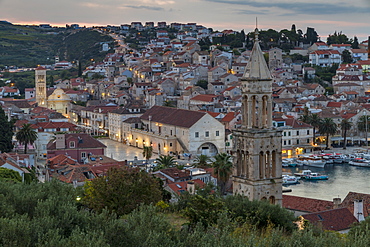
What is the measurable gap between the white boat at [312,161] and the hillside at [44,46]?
8229 centimetres

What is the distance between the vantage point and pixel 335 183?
46844 mm

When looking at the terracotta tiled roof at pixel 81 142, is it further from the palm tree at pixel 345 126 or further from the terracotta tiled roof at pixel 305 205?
the palm tree at pixel 345 126

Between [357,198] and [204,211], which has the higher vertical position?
[204,211]

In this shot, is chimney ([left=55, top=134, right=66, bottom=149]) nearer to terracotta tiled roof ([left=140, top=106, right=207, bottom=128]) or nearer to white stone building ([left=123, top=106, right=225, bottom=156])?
white stone building ([left=123, top=106, right=225, bottom=156])

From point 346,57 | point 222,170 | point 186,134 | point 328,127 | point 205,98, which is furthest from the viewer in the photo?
point 346,57

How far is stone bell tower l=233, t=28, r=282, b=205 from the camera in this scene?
Result: 72.0 ft

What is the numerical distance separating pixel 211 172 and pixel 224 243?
83.3ft

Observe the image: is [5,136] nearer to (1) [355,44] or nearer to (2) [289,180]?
(2) [289,180]

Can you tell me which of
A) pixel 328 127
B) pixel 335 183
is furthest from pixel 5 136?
pixel 328 127

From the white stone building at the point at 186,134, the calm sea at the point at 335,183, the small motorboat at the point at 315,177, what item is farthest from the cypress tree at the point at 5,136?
the small motorboat at the point at 315,177

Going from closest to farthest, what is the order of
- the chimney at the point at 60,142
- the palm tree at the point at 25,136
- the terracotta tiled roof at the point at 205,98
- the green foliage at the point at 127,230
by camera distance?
the green foliage at the point at 127,230 < the chimney at the point at 60,142 < the palm tree at the point at 25,136 < the terracotta tiled roof at the point at 205,98

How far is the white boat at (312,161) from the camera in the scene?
5474 cm

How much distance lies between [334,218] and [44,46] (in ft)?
514

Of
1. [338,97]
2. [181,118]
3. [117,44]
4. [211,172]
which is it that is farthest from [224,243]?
[117,44]
